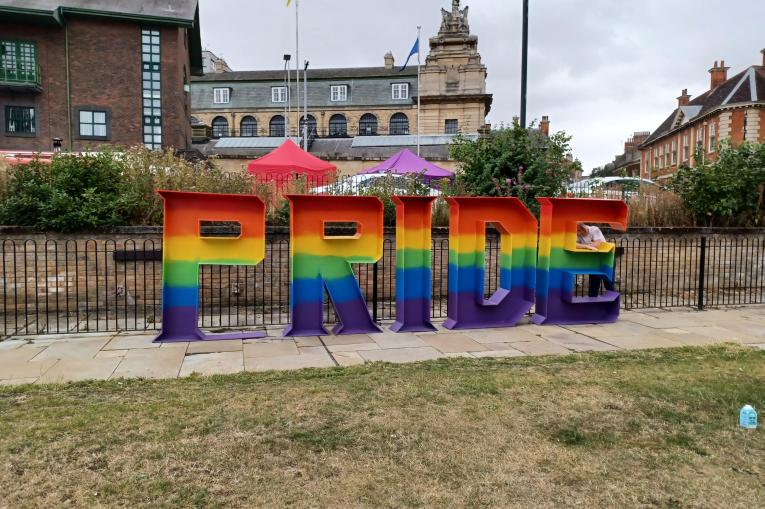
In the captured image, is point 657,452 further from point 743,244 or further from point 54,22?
point 54,22

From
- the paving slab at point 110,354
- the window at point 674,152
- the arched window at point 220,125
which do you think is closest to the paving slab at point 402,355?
the paving slab at point 110,354

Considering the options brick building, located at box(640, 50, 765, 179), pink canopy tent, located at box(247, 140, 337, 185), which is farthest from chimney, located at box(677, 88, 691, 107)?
pink canopy tent, located at box(247, 140, 337, 185)

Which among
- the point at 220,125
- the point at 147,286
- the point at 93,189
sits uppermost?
the point at 220,125

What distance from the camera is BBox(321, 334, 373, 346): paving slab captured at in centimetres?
752

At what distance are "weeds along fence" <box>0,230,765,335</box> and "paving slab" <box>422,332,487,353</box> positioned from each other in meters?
1.36

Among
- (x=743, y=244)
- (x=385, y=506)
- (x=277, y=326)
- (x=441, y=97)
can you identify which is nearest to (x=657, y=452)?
(x=385, y=506)

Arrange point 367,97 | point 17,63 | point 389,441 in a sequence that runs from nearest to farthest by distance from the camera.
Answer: point 389,441, point 17,63, point 367,97

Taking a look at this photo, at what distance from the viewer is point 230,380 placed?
5578 millimetres

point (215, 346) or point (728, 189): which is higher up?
point (728, 189)

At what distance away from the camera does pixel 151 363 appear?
628 centimetres

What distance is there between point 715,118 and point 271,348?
47.7m

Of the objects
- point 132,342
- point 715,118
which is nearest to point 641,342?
point 132,342

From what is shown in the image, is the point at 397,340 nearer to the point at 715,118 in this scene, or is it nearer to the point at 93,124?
the point at 93,124

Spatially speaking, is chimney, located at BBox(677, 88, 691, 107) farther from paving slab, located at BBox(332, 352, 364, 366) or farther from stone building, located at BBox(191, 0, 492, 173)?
paving slab, located at BBox(332, 352, 364, 366)
